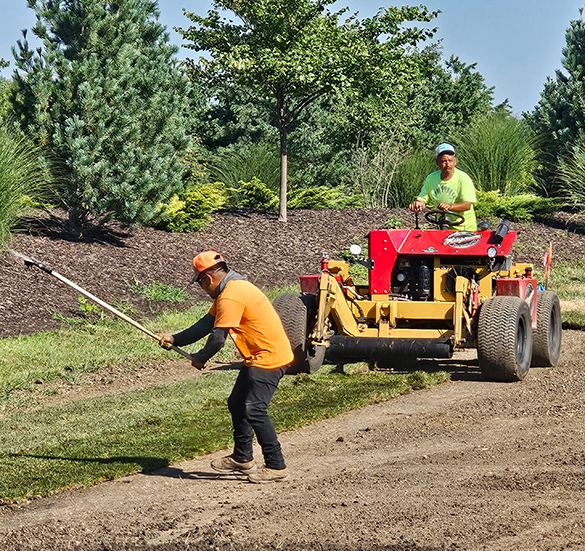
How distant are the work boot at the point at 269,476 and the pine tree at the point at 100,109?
9249mm

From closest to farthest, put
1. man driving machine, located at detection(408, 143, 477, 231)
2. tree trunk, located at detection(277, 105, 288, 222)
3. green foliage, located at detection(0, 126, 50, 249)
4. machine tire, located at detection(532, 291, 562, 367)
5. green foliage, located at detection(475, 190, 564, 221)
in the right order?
man driving machine, located at detection(408, 143, 477, 231) → machine tire, located at detection(532, 291, 562, 367) → green foliage, located at detection(0, 126, 50, 249) → tree trunk, located at detection(277, 105, 288, 222) → green foliage, located at detection(475, 190, 564, 221)

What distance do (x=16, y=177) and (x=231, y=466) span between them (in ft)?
27.3

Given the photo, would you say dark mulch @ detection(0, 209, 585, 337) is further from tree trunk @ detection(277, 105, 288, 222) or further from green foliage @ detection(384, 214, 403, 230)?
tree trunk @ detection(277, 105, 288, 222)

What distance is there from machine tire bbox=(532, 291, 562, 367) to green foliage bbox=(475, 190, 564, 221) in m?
9.68

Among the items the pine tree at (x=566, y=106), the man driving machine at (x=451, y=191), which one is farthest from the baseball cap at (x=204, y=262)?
the pine tree at (x=566, y=106)

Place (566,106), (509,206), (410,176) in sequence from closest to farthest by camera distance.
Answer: (509,206) → (410,176) → (566,106)

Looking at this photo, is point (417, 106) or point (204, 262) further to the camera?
point (417, 106)

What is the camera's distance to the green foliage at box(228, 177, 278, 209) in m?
20.2

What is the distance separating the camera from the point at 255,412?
5953 millimetres

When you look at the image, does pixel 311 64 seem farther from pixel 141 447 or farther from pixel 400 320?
pixel 141 447

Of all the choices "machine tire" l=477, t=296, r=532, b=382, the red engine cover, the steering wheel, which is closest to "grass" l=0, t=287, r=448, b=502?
"machine tire" l=477, t=296, r=532, b=382

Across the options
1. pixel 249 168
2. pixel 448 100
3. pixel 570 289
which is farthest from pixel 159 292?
pixel 448 100

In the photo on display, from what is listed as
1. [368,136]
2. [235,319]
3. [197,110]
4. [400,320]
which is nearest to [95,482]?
[235,319]

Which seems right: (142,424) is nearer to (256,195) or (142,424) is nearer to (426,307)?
(426,307)
